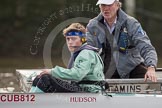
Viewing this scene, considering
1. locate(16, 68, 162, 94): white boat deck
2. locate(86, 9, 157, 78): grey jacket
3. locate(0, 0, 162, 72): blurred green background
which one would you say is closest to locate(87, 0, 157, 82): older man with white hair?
locate(86, 9, 157, 78): grey jacket

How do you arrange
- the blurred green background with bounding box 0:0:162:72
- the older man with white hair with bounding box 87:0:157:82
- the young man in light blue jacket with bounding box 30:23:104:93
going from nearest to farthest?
the young man in light blue jacket with bounding box 30:23:104:93, the older man with white hair with bounding box 87:0:157:82, the blurred green background with bounding box 0:0:162:72

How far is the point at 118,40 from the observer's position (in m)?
6.16

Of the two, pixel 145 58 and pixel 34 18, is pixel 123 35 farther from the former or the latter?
pixel 34 18

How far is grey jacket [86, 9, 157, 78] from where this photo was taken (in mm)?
6070

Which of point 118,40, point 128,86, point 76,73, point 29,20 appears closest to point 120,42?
point 118,40

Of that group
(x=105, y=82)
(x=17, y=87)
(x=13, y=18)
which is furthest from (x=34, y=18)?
(x=105, y=82)

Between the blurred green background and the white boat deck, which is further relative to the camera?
the blurred green background

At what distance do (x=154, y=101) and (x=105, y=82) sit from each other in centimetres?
41

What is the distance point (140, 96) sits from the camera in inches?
209

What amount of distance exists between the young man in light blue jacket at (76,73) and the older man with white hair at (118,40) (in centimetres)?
64

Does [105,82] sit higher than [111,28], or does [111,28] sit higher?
[111,28]

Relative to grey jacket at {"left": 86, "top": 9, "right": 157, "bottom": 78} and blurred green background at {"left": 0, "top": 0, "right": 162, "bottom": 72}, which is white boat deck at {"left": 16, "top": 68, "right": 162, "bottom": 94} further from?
blurred green background at {"left": 0, "top": 0, "right": 162, "bottom": 72}

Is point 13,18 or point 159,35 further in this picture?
point 13,18

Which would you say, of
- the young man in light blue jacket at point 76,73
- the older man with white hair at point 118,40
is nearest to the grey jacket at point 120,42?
the older man with white hair at point 118,40
